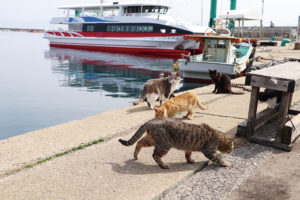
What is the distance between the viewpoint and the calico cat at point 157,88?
8.18 meters

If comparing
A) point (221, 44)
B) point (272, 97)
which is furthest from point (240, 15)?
point (272, 97)

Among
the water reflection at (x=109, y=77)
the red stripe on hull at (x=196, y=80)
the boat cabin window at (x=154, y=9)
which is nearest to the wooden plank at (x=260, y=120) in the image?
the water reflection at (x=109, y=77)

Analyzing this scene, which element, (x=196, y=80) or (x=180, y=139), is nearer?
(x=180, y=139)

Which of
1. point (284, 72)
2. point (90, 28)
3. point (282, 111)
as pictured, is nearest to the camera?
point (282, 111)

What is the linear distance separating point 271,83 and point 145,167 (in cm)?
246

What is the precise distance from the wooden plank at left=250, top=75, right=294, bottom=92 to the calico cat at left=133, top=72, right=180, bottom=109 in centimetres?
371

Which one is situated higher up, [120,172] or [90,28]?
[90,28]

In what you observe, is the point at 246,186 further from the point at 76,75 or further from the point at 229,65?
the point at 76,75

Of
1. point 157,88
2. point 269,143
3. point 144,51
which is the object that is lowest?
point 269,143

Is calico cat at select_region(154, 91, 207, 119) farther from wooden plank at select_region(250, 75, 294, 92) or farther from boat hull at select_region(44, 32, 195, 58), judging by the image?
boat hull at select_region(44, 32, 195, 58)

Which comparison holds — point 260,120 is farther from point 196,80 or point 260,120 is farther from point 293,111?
point 196,80

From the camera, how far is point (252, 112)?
16.8 feet

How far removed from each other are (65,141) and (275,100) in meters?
4.47

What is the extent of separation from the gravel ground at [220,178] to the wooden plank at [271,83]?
1063 mm
